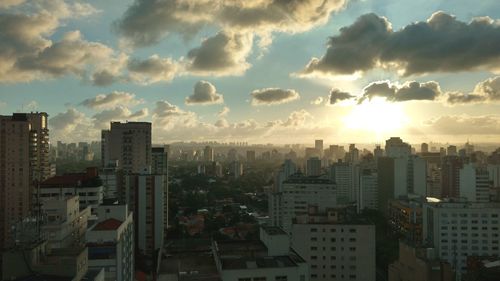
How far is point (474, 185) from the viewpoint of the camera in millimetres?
34188

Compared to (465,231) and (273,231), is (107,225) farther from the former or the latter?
(465,231)

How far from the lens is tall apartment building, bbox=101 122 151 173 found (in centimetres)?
3058

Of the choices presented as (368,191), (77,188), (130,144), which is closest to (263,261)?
(77,188)

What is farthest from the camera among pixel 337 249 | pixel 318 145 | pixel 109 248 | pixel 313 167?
pixel 318 145

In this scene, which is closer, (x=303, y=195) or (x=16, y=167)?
(x=16, y=167)

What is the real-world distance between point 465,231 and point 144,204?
45.8 feet

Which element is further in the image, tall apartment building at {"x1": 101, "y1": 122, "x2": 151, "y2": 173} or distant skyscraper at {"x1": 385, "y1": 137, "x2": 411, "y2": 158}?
distant skyscraper at {"x1": 385, "y1": 137, "x2": 411, "y2": 158}

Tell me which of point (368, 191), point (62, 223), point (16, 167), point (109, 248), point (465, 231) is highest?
point (16, 167)

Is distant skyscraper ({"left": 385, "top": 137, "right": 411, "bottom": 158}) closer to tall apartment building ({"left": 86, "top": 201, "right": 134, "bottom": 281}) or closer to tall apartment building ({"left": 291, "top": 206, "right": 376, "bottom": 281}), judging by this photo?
tall apartment building ({"left": 291, "top": 206, "right": 376, "bottom": 281})

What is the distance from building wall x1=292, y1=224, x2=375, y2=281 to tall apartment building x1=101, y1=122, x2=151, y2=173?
18.0 meters

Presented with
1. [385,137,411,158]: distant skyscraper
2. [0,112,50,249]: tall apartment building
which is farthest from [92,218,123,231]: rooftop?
[385,137,411,158]: distant skyscraper

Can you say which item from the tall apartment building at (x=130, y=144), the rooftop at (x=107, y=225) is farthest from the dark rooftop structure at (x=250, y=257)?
the tall apartment building at (x=130, y=144)

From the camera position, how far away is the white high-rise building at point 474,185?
112 feet

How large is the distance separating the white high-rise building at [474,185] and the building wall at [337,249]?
23657 millimetres
